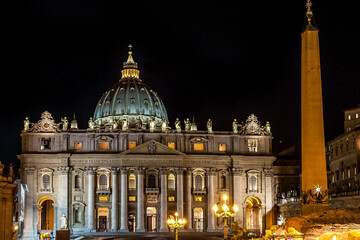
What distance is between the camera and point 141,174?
99812 millimetres

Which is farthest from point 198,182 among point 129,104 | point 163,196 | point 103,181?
point 129,104

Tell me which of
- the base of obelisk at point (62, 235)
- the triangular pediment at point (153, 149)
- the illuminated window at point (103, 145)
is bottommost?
the base of obelisk at point (62, 235)

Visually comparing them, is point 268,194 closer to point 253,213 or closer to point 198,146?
point 253,213

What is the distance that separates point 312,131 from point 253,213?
7605 centimetres

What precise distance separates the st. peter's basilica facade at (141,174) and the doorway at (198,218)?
0.48ft

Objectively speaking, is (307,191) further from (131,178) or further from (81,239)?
(131,178)

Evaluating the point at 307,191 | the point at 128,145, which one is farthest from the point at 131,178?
the point at 307,191

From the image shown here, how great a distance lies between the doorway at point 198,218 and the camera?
101 m

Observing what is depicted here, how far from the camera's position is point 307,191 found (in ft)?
107

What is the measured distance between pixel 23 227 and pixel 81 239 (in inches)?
628

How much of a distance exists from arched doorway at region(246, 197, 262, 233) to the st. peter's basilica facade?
1.16 ft

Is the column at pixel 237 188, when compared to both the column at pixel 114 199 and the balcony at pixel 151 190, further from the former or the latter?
the column at pixel 114 199

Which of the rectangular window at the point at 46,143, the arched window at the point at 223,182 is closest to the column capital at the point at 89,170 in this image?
the rectangular window at the point at 46,143

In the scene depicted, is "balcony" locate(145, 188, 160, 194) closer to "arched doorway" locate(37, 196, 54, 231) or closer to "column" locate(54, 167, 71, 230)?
"column" locate(54, 167, 71, 230)
